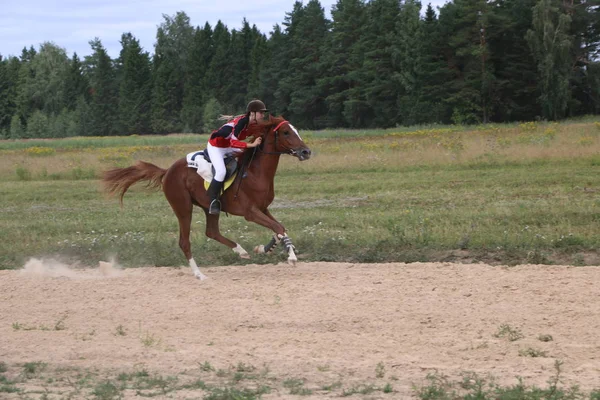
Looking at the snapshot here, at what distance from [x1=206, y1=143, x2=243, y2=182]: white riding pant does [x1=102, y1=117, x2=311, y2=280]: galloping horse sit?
23 cm

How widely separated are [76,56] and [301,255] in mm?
116763

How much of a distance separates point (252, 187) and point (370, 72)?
65311 mm

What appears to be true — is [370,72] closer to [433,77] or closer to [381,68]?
[381,68]

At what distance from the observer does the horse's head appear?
37.6ft

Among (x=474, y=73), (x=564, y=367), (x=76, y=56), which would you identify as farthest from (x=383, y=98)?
(x=564, y=367)

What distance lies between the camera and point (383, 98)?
7825 cm

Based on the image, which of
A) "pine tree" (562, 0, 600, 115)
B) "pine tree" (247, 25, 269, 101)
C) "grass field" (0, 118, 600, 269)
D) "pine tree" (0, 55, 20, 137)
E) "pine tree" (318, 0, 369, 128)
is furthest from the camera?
"pine tree" (0, 55, 20, 137)

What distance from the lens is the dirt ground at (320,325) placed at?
7246 millimetres

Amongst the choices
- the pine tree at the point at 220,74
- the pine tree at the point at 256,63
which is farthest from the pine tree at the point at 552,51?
the pine tree at the point at 220,74

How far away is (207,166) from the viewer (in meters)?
12.0

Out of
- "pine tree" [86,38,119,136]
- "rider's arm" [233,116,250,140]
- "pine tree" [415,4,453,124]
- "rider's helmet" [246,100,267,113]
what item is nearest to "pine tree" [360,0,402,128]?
"pine tree" [415,4,453,124]

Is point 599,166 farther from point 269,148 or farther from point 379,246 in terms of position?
point 269,148

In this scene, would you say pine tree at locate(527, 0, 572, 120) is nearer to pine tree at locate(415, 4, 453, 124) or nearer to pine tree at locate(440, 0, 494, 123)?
pine tree at locate(440, 0, 494, 123)

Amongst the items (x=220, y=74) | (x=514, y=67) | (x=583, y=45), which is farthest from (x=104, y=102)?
(x=583, y=45)
